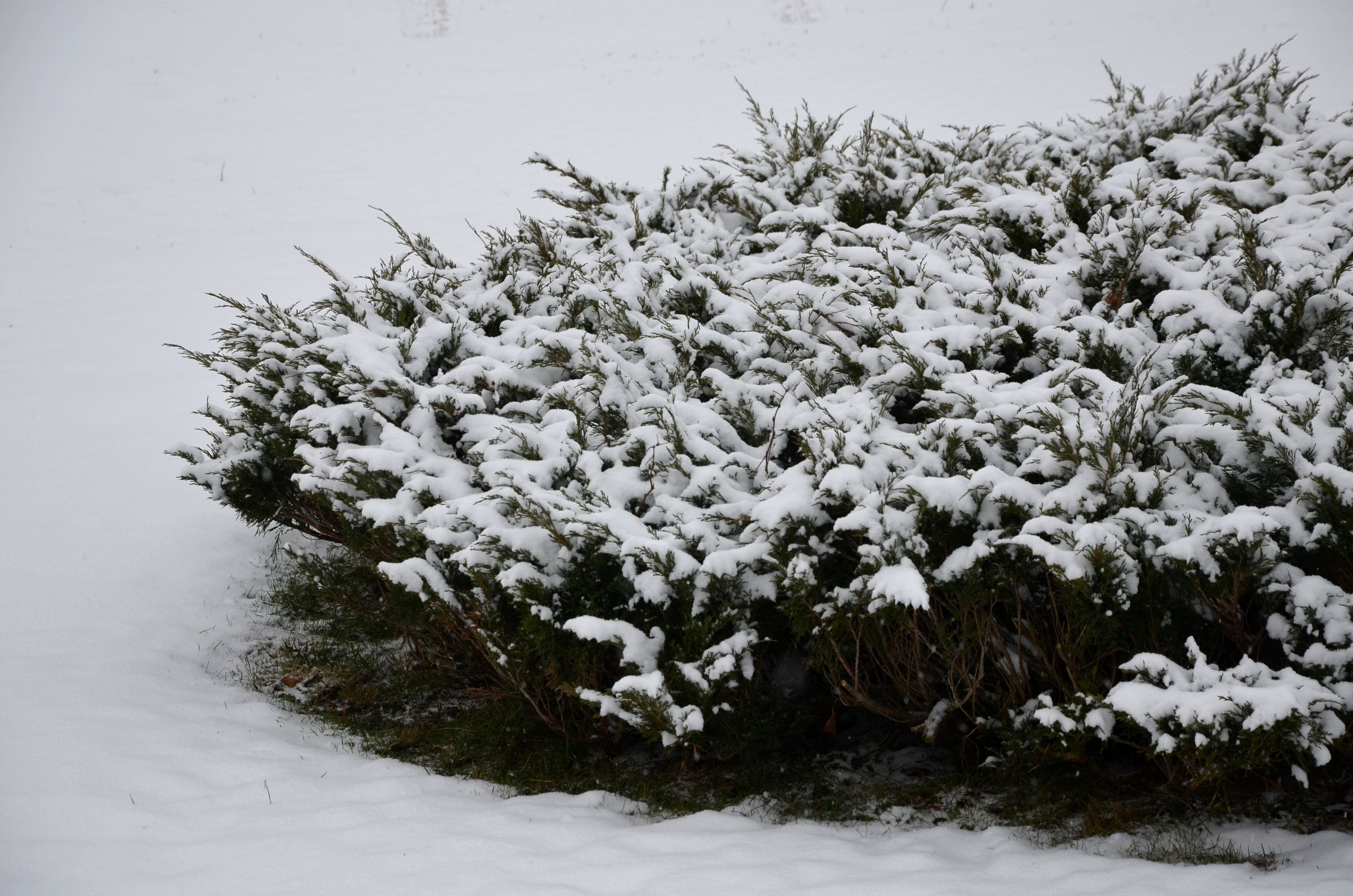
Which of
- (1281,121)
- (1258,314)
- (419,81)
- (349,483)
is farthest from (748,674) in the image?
(419,81)

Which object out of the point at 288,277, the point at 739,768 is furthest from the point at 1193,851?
the point at 288,277

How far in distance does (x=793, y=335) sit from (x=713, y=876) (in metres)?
1.92

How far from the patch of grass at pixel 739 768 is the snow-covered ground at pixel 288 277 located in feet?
0.36

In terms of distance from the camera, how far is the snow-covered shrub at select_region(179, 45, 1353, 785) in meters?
2.22

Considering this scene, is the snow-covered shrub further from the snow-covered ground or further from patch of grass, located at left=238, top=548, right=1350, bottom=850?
the snow-covered ground

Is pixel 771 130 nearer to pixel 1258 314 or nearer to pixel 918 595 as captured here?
pixel 1258 314

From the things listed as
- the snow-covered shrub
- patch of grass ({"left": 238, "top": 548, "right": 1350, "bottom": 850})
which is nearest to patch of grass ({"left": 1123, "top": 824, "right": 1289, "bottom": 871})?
patch of grass ({"left": 238, "top": 548, "right": 1350, "bottom": 850})

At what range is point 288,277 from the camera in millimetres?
9508

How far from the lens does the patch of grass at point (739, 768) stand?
7.98ft

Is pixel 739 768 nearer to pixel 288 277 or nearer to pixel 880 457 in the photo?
pixel 880 457

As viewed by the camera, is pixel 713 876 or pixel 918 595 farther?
pixel 713 876

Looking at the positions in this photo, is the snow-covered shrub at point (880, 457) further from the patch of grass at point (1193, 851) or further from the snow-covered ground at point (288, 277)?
the snow-covered ground at point (288, 277)

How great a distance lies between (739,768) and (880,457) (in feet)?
3.92

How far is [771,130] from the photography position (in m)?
5.40
